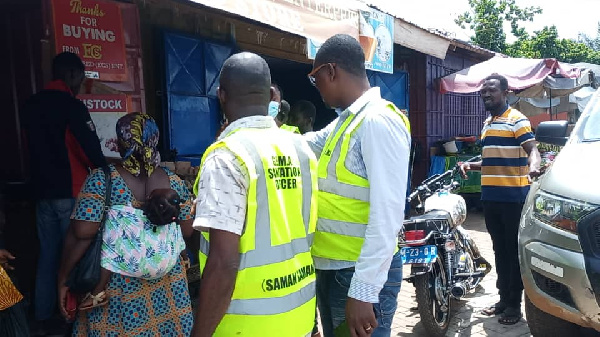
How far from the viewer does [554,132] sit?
400 cm

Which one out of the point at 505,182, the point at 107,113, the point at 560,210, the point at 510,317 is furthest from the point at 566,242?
the point at 107,113

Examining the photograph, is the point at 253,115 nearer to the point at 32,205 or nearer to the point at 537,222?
the point at 537,222

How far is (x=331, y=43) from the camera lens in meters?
2.04

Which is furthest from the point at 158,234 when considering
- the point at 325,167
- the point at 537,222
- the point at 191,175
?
the point at 191,175

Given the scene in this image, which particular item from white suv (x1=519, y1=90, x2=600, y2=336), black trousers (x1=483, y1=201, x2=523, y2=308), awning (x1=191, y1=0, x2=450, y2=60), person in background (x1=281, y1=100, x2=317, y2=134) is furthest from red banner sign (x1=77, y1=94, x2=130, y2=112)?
white suv (x1=519, y1=90, x2=600, y2=336)

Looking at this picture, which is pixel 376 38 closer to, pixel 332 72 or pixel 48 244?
pixel 332 72

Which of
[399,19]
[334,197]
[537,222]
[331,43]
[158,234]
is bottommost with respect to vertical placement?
[537,222]

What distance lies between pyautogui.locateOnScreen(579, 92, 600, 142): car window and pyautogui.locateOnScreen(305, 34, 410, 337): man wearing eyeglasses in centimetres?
220

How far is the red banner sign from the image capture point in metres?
4.50

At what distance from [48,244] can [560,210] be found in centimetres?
369

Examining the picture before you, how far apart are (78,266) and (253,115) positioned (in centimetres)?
116

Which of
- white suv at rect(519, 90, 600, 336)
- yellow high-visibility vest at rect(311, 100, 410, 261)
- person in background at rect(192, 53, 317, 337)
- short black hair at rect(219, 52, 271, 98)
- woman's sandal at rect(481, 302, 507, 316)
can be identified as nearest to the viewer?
person in background at rect(192, 53, 317, 337)

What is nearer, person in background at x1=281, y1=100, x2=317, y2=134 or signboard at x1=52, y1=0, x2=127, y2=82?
signboard at x1=52, y1=0, x2=127, y2=82

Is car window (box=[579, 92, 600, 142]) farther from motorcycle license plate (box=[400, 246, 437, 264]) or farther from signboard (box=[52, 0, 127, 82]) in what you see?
signboard (box=[52, 0, 127, 82])
